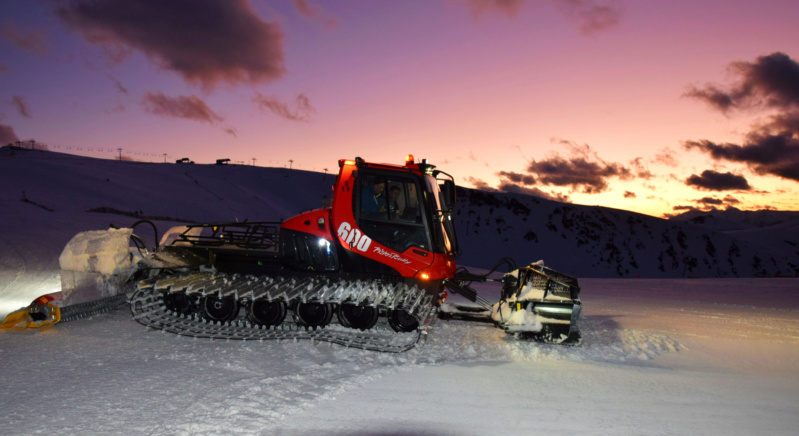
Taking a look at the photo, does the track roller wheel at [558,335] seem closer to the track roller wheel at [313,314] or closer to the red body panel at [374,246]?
the red body panel at [374,246]

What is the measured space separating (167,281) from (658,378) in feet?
22.7

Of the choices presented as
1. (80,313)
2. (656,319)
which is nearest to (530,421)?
(656,319)

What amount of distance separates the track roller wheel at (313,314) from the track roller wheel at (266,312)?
0.24m

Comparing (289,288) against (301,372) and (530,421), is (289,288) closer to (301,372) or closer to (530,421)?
(301,372)

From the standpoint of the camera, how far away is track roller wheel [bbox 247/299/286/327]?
7.97 meters

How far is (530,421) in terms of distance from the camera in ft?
14.7

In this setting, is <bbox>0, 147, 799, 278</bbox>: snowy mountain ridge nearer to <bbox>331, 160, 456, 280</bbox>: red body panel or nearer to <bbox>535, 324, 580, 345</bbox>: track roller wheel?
<bbox>331, 160, 456, 280</bbox>: red body panel

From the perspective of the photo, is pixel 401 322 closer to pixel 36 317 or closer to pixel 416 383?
pixel 416 383

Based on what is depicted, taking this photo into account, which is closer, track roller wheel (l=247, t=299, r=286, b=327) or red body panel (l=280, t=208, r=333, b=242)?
track roller wheel (l=247, t=299, r=286, b=327)

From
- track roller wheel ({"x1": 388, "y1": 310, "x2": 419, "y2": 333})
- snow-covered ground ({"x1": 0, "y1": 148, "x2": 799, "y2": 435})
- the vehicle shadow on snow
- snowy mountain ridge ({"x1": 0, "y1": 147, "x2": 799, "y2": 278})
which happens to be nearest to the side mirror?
track roller wheel ({"x1": 388, "y1": 310, "x2": 419, "y2": 333})

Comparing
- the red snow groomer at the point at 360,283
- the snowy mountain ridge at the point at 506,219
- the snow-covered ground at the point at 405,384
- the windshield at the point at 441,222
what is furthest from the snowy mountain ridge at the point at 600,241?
the snow-covered ground at the point at 405,384

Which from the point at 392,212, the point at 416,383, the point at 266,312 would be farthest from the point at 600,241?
the point at 416,383

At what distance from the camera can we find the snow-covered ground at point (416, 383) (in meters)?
4.36

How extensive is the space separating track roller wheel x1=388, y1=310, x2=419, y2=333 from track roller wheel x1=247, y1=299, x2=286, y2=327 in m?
1.66
